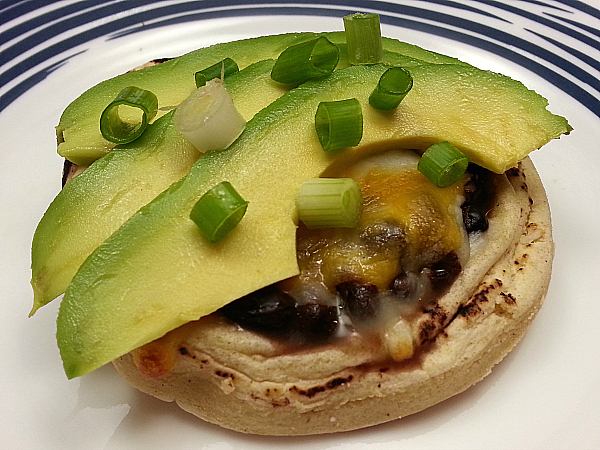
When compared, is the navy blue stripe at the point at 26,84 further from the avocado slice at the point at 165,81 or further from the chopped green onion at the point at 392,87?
the chopped green onion at the point at 392,87

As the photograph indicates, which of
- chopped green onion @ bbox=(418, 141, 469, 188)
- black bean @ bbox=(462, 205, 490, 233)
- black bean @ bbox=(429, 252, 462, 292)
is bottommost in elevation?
black bean @ bbox=(429, 252, 462, 292)

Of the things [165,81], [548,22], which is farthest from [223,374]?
[548,22]

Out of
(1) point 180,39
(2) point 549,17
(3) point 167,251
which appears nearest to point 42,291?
(3) point 167,251

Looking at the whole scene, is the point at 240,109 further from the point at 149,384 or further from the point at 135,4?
the point at 135,4

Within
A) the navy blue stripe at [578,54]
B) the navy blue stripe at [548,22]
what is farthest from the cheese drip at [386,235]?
the navy blue stripe at [548,22]

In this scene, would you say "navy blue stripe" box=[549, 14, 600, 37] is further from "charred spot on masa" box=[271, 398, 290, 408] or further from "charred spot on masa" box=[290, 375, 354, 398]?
"charred spot on masa" box=[271, 398, 290, 408]

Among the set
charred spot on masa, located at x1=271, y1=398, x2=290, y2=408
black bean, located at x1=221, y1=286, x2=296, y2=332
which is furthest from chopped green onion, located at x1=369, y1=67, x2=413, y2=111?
charred spot on masa, located at x1=271, y1=398, x2=290, y2=408
